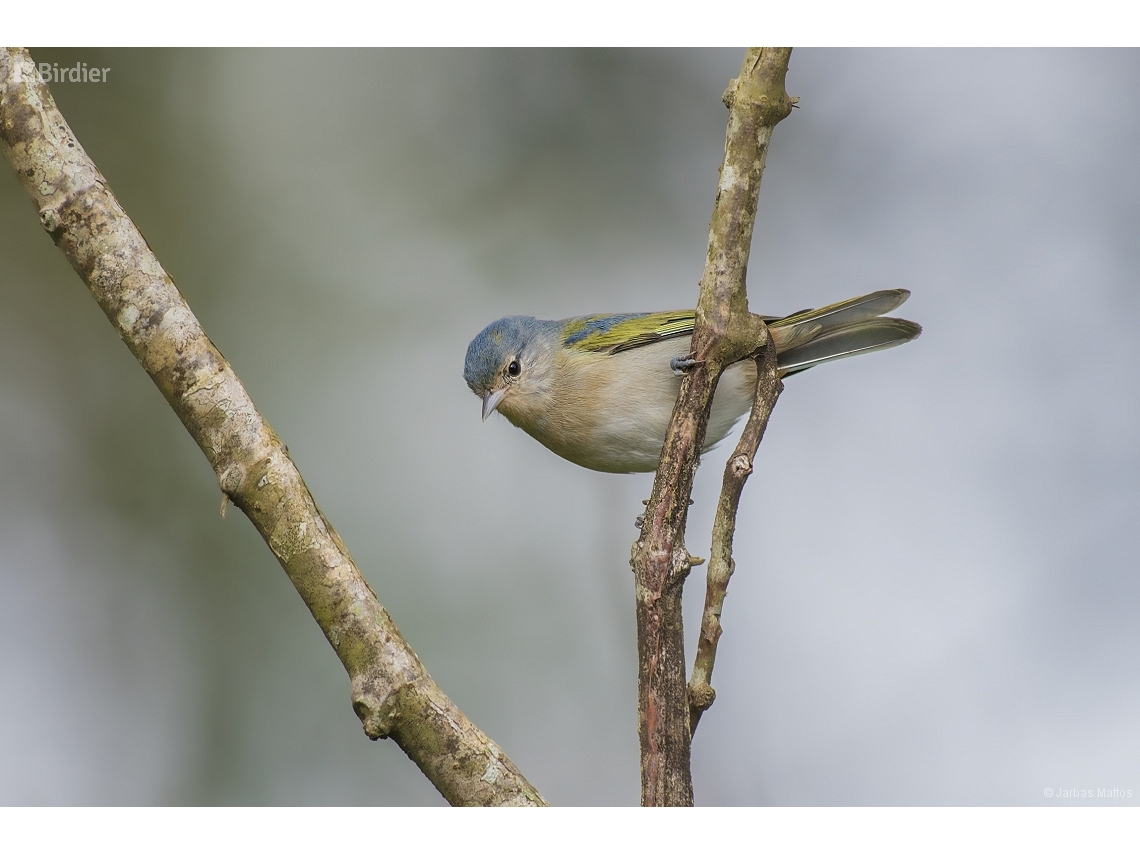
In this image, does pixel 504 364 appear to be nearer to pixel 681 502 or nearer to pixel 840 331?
pixel 840 331

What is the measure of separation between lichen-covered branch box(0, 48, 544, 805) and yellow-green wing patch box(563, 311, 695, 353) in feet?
6.90

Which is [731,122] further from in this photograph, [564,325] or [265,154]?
[265,154]

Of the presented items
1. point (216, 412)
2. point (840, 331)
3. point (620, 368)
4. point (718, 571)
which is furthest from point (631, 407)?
point (216, 412)

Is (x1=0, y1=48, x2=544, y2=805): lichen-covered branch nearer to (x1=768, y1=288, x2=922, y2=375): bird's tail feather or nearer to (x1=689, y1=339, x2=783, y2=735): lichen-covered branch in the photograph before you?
(x1=689, y1=339, x2=783, y2=735): lichen-covered branch

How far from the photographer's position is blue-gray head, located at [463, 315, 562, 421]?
14.3ft

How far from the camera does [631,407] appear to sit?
3.89 meters

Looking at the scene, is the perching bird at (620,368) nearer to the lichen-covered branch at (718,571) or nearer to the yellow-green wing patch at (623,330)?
the yellow-green wing patch at (623,330)

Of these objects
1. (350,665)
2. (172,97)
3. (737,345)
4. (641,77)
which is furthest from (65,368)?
(737,345)

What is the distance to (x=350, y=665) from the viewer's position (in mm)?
2426

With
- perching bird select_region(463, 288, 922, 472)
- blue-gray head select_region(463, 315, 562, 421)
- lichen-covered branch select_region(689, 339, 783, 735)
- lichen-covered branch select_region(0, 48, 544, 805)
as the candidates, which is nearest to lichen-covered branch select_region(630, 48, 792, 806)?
lichen-covered branch select_region(689, 339, 783, 735)

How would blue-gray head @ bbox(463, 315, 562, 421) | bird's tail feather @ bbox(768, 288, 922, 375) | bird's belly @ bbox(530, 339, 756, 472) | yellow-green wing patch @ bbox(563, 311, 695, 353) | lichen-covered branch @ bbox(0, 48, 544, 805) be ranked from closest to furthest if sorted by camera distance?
lichen-covered branch @ bbox(0, 48, 544, 805) < bird's tail feather @ bbox(768, 288, 922, 375) < bird's belly @ bbox(530, 339, 756, 472) < yellow-green wing patch @ bbox(563, 311, 695, 353) < blue-gray head @ bbox(463, 315, 562, 421)

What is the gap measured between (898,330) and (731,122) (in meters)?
1.40

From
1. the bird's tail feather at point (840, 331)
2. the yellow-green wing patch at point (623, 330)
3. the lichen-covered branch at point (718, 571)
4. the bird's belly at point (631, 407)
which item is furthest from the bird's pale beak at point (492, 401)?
the lichen-covered branch at point (718, 571)

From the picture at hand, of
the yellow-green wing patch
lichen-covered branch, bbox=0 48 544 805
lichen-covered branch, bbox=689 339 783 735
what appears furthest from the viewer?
the yellow-green wing patch
